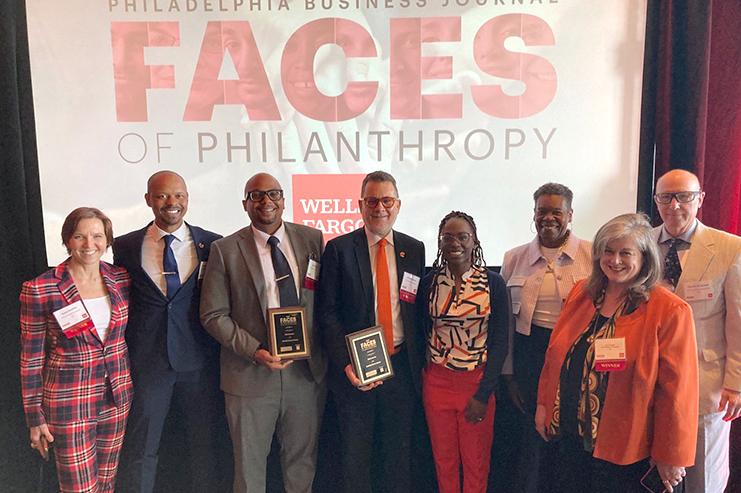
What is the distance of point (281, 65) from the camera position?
10.1ft

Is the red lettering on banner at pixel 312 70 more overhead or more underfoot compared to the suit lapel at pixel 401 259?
more overhead

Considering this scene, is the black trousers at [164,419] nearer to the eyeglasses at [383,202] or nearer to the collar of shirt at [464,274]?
the eyeglasses at [383,202]

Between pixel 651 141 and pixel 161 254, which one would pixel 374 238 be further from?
pixel 651 141

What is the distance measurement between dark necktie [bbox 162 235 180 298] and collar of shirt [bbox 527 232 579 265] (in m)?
1.74

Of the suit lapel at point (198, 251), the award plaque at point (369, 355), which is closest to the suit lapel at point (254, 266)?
the suit lapel at point (198, 251)

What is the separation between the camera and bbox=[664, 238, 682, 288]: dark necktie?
2.18 meters

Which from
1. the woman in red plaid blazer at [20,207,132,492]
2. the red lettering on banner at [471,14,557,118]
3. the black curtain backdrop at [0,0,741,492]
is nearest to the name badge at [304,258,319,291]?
the woman in red plaid blazer at [20,207,132,492]

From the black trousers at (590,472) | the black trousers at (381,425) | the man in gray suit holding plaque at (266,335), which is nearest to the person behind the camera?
the black trousers at (590,472)

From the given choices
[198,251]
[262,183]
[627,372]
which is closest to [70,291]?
[198,251]

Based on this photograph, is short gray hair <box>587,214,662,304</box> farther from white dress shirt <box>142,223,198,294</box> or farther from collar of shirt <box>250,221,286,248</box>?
white dress shirt <box>142,223,198,294</box>

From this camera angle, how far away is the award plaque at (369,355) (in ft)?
6.66

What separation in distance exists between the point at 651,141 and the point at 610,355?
6.54ft

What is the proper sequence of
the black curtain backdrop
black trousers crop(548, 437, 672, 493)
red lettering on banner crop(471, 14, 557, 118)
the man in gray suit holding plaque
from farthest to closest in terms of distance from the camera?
red lettering on banner crop(471, 14, 557, 118) → the black curtain backdrop → the man in gray suit holding plaque → black trousers crop(548, 437, 672, 493)


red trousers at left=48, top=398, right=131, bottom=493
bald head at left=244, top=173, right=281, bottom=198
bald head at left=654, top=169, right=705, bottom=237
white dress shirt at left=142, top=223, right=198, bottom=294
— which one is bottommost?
red trousers at left=48, top=398, right=131, bottom=493
